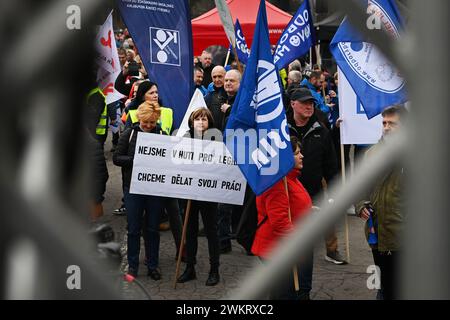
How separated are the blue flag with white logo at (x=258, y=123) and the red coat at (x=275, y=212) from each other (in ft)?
0.37

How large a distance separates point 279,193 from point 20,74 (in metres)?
4.78

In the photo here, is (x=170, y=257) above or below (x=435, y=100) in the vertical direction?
below

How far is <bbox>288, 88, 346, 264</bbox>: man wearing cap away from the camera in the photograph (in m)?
6.75

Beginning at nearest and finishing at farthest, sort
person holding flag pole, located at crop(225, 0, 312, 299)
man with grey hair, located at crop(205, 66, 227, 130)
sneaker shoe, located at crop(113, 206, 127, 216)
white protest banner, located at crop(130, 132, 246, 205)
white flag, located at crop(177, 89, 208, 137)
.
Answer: person holding flag pole, located at crop(225, 0, 312, 299)
white protest banner, located at crop(130, 132, 246, 205)
white flag, located at crop(177, 89, 208, 137)
man with grey hair, located at crop(205, 66, 227, 130)
sneaker shoe, located at crop(113, 206, 127, 216)

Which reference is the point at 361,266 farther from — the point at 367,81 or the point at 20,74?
the point at 20,74

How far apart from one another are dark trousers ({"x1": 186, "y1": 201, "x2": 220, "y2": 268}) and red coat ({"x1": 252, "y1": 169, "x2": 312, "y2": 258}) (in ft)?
Result: 4.38

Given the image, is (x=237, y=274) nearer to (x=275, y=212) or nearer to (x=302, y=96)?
(x=302, y=96)

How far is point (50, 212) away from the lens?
588 mm

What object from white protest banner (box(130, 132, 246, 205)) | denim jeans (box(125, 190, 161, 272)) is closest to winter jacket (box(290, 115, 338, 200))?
white protest banner (box(130, 132, 246, 205))

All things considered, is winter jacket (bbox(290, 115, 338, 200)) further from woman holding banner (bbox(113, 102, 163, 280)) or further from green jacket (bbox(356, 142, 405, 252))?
green jacket (bbox(356, 142, 405, 252))

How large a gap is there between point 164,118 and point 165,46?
27.7 inches
